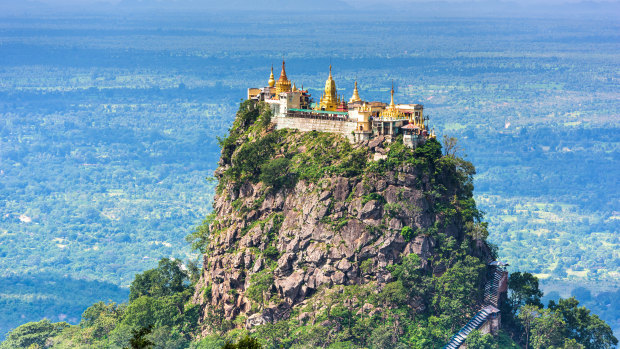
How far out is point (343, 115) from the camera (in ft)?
289

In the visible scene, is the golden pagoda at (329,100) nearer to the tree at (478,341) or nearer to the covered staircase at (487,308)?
the covered staircase at (487,308)

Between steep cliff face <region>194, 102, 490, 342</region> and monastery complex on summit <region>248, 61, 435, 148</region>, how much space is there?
2.89 ft

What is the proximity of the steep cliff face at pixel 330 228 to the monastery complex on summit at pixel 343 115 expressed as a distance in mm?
881

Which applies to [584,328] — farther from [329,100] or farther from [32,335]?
[32,335]

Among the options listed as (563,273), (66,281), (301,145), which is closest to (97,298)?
(66,281)

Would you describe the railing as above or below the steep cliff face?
above

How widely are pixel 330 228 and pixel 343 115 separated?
10.1 m

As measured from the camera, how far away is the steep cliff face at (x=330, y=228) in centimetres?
8125

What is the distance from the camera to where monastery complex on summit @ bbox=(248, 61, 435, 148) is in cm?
8450

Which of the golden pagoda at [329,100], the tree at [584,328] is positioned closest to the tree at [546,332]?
the tree at [584,328]

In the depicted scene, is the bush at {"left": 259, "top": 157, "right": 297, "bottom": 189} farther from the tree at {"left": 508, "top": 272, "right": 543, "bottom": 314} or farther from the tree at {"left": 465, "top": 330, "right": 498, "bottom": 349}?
the tree at {"left": 508, "top": 272, "right": 543, "bottom": 314}

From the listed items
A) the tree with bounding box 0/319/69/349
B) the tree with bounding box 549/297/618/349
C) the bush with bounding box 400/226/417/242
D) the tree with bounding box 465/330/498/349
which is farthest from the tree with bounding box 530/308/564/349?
the tree with bounding box 0/319/69/349

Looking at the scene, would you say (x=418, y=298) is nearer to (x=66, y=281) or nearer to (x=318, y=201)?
(x=318, y=201)

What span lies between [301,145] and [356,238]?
10518 millimetres
